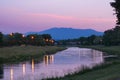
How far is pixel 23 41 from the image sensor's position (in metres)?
148

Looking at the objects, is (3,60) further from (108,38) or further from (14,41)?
(108,38)

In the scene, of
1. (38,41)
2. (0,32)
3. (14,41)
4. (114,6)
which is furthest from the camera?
(38,41)

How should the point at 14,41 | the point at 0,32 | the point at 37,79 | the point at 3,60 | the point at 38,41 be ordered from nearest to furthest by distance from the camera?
the point at 37,79 < the point at 3,60 < the point at 0,32 < the point at 14,41 < the point at 38,41

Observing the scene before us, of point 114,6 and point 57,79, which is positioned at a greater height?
point 114,6

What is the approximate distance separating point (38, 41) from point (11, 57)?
9906cm

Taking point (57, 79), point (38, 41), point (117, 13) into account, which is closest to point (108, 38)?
point (38, 41)

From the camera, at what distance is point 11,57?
6334cm

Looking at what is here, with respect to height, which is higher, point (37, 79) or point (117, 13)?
point (117, 13)

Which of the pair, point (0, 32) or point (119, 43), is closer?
point (0, 32)

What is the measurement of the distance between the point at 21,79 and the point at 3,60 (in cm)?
2823

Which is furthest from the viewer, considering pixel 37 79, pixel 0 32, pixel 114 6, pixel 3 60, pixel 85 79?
pixel 0 32

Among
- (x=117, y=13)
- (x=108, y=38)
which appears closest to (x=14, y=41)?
(x=108, y=38)

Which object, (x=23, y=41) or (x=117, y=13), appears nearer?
(x=117, y=13)

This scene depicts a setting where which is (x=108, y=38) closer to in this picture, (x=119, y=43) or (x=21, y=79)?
(x=119, y=43)
